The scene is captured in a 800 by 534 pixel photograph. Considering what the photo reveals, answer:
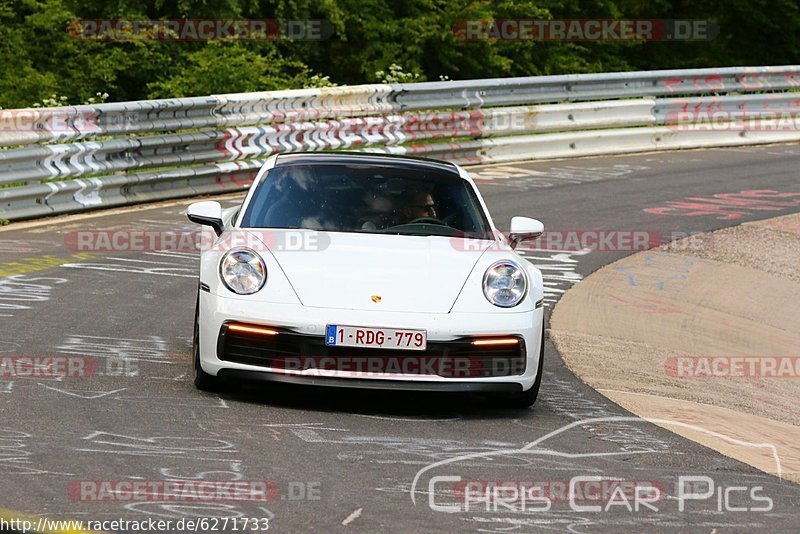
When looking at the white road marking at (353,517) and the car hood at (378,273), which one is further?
the car hood at (378,273)

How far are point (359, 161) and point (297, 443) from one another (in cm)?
265

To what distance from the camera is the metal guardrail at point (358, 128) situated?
14.5m

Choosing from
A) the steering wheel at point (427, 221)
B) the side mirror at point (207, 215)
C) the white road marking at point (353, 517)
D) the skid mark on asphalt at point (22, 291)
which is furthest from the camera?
the skid mark on asphalt at point (22, 291)

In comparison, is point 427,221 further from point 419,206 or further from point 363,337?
point 363,337

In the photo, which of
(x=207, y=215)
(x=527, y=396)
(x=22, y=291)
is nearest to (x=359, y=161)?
(x=207, y=215)

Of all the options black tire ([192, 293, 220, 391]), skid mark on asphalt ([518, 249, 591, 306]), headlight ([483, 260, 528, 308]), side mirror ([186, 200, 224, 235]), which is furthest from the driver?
skid mark on asphalt ([518, 249, 591, 306])

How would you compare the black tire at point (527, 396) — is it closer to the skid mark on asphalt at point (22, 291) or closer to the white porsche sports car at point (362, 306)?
the white porsche sports car at point (362, 306)

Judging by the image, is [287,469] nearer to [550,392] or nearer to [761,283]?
[550,392]

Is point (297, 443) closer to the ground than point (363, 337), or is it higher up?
closer to the ground

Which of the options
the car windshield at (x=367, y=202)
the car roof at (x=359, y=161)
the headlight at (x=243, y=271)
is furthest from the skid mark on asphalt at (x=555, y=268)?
the headlight at (x=243, y=271)

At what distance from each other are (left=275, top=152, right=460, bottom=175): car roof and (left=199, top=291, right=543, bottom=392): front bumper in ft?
4.79

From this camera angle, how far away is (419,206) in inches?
334

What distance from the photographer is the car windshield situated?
823cm

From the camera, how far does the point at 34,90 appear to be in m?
23.8
